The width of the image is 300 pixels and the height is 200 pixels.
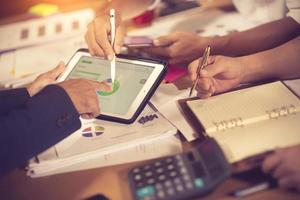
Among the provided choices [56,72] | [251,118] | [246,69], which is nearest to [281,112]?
[251,118]

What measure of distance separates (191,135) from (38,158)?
0.29m

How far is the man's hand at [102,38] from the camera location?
94 cm

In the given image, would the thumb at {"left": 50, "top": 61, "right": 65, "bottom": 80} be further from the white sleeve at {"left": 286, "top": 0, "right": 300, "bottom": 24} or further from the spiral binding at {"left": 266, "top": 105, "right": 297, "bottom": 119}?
the white sleeve at {"left": 286, "top": 0, "right": 300, "bottom": 24}

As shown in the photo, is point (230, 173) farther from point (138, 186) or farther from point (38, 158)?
point (38, 158)

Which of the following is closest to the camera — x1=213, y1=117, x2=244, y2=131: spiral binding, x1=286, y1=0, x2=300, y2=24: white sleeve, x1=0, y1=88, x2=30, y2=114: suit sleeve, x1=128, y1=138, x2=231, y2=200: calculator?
x1=128, y1=138, x2=231, y2=200: calculator

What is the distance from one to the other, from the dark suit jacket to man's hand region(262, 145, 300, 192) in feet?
1.19

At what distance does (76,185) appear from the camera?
0.73 meters

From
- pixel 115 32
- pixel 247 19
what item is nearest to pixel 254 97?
pixel 115 32

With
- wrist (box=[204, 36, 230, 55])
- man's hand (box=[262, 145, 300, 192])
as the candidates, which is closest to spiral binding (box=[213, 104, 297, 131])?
man's hand (box=[262, 145, 300, 192])

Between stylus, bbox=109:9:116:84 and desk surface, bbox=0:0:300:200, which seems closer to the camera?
desk surface, bbox=0:0:300:200

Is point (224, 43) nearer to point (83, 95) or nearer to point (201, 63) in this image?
point (201, 63)

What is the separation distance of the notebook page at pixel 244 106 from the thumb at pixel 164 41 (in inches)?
10.7

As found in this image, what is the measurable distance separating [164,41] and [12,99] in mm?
414

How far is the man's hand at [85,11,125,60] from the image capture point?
3.09 ft
